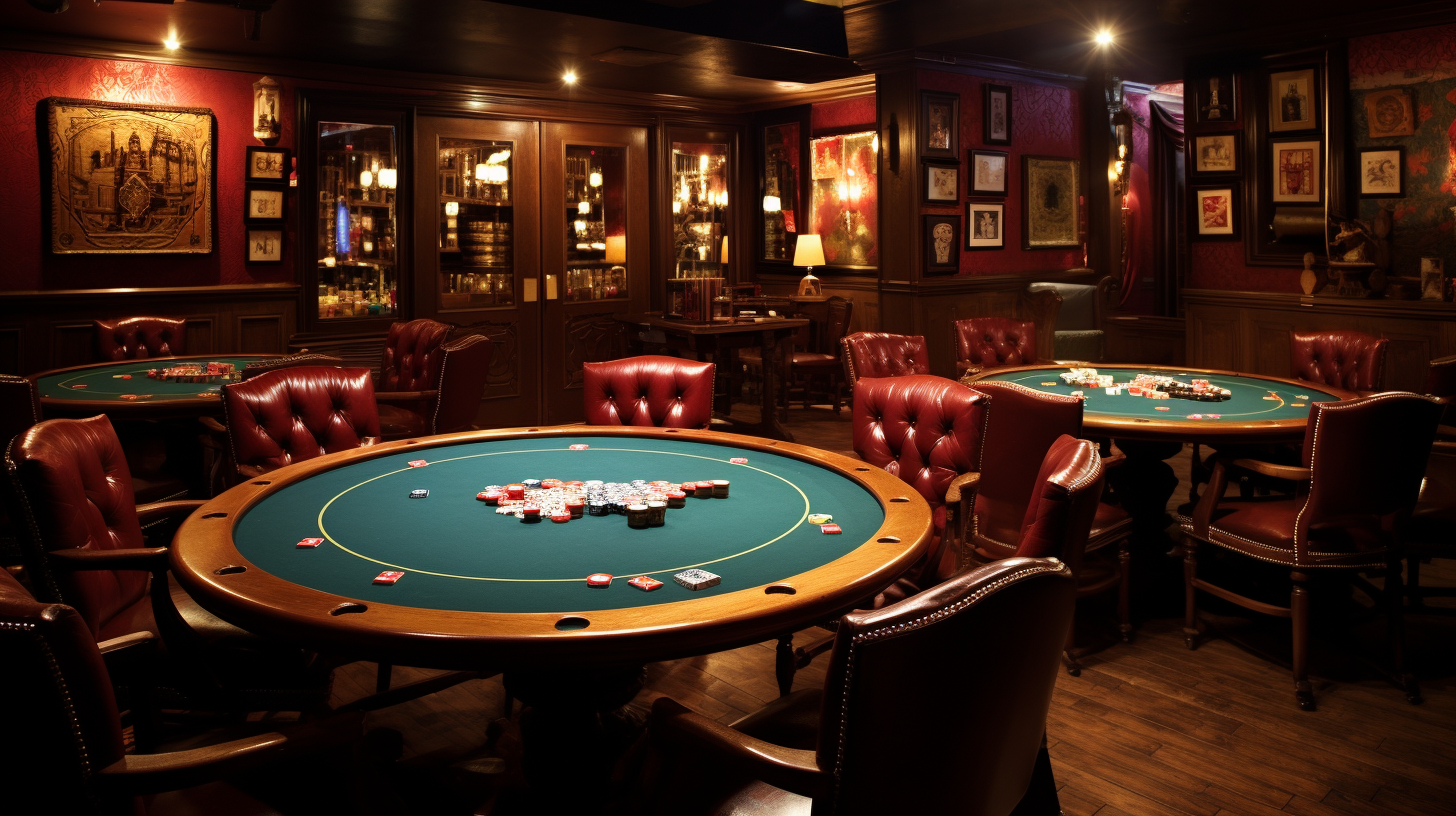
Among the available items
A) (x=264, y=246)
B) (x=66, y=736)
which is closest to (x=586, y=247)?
(x=264, y=246)

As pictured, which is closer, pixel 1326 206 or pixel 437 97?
pixel 1326 206

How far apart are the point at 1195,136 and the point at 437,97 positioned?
6.09m

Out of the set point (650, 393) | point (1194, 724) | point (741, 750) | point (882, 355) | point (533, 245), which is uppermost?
point (533, 245)

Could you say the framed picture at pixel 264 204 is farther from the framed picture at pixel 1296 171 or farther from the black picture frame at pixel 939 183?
the framed picture at pixel 1296 171

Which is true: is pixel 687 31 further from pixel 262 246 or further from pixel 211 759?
pixel 211 759

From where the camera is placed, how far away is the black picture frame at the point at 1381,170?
6.93 metres

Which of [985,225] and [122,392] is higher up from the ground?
[985,225]

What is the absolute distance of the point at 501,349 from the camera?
28.1 ft

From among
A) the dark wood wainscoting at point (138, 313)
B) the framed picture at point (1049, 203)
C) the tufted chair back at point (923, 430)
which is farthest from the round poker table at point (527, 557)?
the framed picture at point (1049, 203)

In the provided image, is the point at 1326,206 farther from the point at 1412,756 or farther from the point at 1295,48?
the point at 1412,756

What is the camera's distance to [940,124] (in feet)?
27.0

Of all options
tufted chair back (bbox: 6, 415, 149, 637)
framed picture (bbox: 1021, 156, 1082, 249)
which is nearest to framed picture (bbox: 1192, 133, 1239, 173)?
framed picture (bbox: 1021, 156, 1082, 249)

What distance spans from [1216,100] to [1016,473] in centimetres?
584

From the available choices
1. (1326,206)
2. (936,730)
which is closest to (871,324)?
(1326,206)
